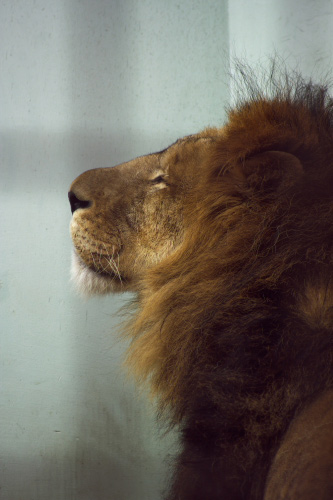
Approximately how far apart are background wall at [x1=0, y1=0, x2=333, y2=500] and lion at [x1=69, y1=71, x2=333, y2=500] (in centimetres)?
30

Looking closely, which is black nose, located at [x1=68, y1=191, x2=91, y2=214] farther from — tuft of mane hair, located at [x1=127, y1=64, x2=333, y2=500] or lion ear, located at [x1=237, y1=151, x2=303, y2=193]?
lion ear, located at [x1=237, y1=151, x2=303, y2=193]

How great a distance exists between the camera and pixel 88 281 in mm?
1166

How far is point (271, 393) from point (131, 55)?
44.9 inches

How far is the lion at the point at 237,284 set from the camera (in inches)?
28.1

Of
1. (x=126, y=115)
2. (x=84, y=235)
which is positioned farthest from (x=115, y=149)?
(x=84, y=235)

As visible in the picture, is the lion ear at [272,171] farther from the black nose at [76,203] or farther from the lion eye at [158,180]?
the black nose at [76,203]

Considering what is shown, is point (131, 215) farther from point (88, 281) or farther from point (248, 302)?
point (248, 302)

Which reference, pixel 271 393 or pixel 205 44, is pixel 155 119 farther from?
pixel 271 393

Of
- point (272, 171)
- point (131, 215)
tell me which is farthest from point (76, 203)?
point (272, 171)

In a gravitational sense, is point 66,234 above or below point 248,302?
above

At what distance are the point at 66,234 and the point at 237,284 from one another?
73 cm

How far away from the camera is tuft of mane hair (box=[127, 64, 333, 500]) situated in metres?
0.74

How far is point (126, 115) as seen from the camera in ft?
4.97

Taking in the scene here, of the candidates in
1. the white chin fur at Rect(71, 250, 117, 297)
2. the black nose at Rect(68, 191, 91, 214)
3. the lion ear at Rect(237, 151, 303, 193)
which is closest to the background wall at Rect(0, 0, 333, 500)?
the white chin fur at Rect(71, 250, 117, 297)
